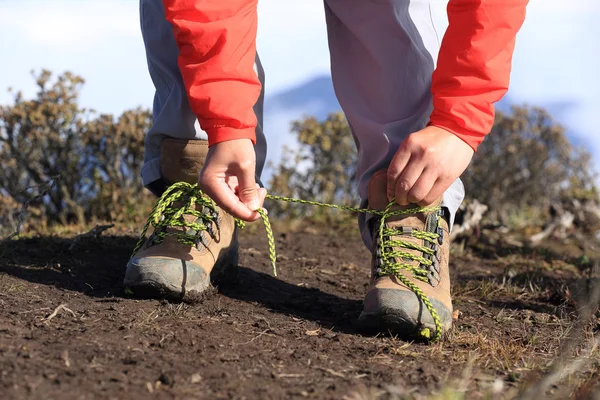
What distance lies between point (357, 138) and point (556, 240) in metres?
2.65

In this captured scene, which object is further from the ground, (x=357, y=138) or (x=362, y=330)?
(x=357, y=138)

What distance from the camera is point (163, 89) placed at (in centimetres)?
244

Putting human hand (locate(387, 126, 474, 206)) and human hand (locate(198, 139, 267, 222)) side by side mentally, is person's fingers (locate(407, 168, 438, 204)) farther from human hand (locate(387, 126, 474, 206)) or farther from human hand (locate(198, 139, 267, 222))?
human hand (locate(198, 139, 267, 222))

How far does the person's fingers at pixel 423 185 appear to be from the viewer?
1983 millimetres

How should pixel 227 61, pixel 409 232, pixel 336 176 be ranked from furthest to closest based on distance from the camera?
1. pixel 336 176
2. pixel 409 232
3. pixel 227 61

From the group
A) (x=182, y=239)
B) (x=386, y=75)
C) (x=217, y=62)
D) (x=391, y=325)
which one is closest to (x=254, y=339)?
(x=391, y=325)

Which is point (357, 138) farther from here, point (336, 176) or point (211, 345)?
point (336, 176)

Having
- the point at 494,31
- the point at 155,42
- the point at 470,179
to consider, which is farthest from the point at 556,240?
the point at 155,42

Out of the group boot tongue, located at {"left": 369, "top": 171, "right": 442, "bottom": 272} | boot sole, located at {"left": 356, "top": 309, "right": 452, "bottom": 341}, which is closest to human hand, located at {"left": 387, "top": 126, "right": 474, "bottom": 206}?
boot tongue, located at {"left": 369, "top": 171, "right": 442, "bottom": 272}

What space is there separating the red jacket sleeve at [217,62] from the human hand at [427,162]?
0.47 meters

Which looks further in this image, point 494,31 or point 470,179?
point 470,179

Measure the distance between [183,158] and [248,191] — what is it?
1.53 feet

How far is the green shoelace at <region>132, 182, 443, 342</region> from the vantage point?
6.86 feet

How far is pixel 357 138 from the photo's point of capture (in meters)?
2.44
